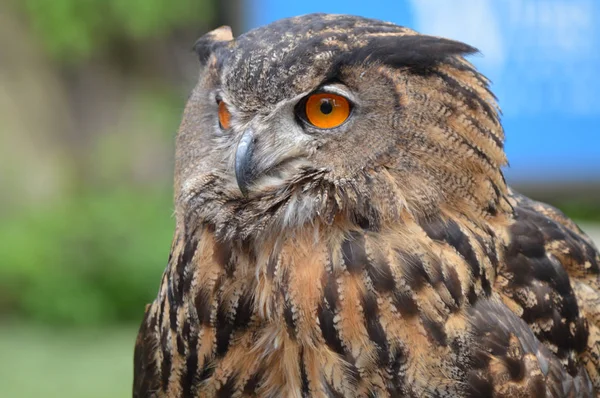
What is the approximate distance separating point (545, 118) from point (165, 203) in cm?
352

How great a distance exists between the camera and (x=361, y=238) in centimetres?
147

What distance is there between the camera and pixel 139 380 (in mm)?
1797

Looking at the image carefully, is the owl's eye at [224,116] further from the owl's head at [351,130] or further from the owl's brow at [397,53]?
the owl's brow at [397,53]

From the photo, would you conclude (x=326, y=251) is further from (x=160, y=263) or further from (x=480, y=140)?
(x=160, y=263)

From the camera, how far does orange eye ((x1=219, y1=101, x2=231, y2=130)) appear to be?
1596 millimetres

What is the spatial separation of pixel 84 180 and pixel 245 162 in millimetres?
5497

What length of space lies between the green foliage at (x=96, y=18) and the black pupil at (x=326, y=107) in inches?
208

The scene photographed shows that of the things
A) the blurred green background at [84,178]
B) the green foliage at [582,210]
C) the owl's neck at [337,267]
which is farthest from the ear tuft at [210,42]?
the green foliage at [582,210]

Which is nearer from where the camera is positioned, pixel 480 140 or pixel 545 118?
pixel 480 140

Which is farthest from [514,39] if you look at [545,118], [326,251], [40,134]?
[40,134]

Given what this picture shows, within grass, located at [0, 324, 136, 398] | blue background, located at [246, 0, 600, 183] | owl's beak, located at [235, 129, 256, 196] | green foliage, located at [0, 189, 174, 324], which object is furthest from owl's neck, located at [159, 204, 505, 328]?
green foliage, located at [0, 189, 174, 324]

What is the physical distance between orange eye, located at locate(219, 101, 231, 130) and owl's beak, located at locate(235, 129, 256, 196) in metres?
0.09

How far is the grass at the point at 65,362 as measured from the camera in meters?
4.70

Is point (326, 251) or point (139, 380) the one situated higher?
point (326, 251)
